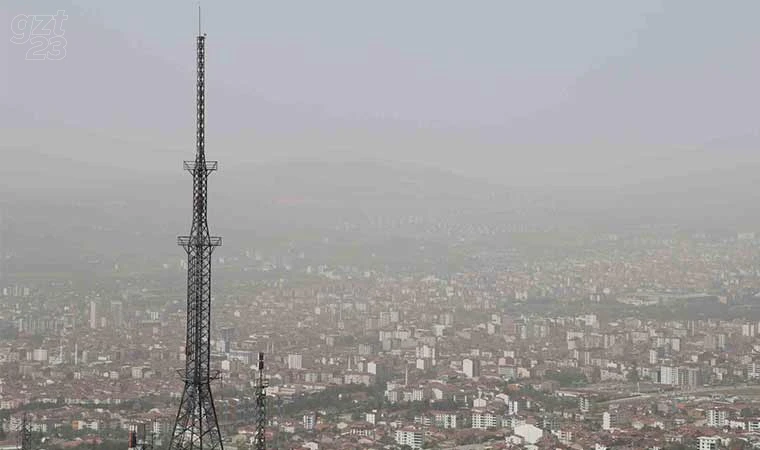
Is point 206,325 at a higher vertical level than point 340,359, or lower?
higher

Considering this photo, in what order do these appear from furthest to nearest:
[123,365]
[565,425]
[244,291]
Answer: [244,291] < [123,365] < [565,425]

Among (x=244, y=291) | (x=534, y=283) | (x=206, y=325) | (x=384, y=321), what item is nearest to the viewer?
(x=206, y=325)

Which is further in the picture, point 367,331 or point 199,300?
point 367,331

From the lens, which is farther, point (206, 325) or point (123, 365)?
point (123, 365)

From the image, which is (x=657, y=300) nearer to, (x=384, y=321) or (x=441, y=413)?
(x=384, y=321)

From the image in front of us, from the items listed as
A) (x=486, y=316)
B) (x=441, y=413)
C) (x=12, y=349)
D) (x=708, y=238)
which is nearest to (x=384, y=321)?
(x=486, y=316)

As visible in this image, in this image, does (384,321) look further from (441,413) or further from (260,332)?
(441,413)

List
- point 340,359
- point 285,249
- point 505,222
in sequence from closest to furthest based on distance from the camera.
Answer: point 340,359
point 285,249
point 505,222

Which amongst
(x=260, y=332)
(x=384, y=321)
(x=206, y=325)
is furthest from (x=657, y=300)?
(x=206, y=325)

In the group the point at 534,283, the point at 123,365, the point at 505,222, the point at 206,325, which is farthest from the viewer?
the point at 505,222
